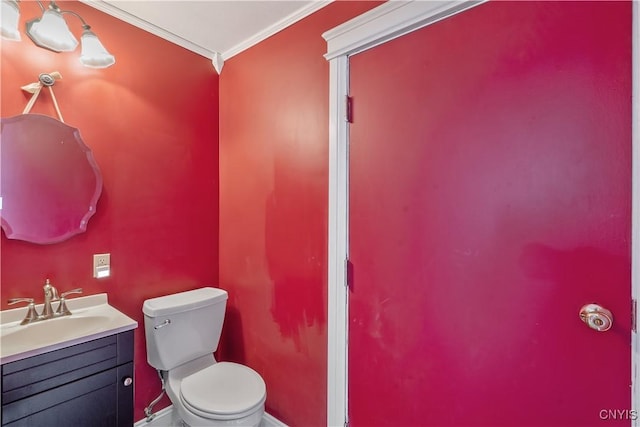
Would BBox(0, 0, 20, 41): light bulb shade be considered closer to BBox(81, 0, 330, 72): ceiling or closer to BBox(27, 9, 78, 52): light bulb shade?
BBox(27, 9, 78, 52): light bulb shade

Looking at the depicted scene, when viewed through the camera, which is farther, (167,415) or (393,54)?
(167,415)

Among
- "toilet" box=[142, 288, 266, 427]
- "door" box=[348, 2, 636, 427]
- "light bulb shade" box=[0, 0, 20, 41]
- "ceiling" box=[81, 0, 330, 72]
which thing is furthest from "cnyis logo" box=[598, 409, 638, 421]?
"light bulb shade" box=[0, 0, 20, 41]

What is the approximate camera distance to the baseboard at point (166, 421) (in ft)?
5.53

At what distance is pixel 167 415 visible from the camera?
5.85ft

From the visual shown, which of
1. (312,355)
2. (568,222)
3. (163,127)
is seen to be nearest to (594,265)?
(568,222)

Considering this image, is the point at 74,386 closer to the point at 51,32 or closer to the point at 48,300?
the point at 48,300

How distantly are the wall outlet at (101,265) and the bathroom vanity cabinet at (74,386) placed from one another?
0.44 metres

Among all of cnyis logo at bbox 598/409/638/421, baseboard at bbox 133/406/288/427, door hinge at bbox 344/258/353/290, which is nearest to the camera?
cnyis logo at bbox 598/409/638/421

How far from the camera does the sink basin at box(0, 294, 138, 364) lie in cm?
108

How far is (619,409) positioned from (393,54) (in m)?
1.42

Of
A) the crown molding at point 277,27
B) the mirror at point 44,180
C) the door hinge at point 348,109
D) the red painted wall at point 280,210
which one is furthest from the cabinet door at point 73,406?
the crown molding at point 277,27

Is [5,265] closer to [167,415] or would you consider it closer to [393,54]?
[167,415]

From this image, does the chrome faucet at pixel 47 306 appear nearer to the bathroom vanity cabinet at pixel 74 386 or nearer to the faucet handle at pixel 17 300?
the faucet handle at pixel 17 300

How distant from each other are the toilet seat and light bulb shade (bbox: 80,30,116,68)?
1602 mm
